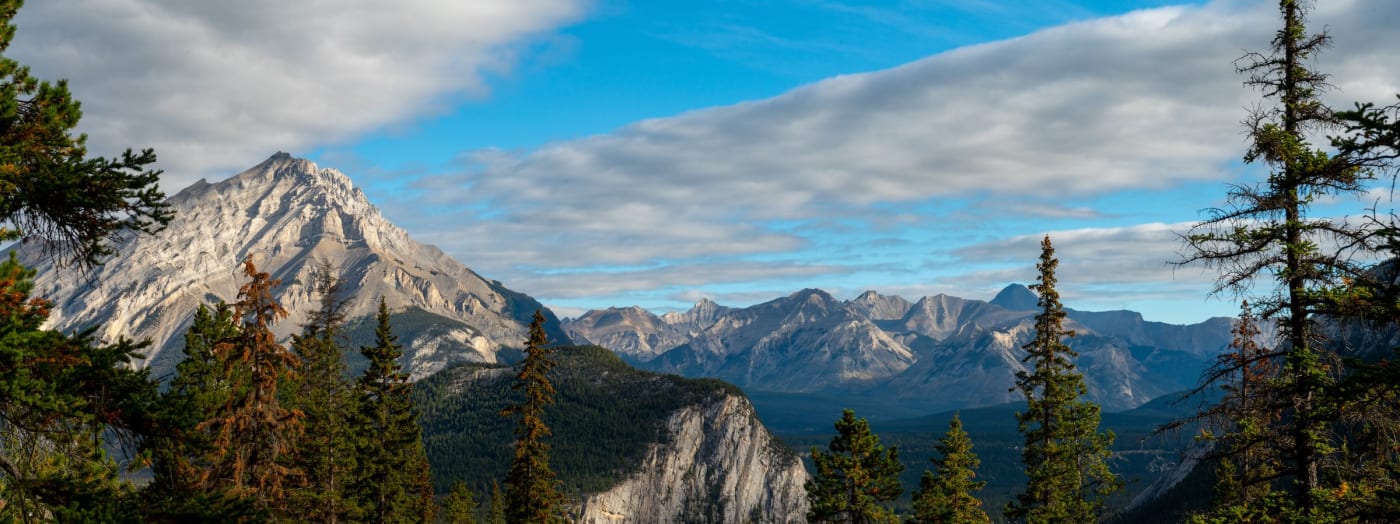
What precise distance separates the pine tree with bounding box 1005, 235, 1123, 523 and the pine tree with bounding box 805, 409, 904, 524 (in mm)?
6791

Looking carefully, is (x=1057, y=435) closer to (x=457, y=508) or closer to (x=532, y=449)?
(x=532, y=449)

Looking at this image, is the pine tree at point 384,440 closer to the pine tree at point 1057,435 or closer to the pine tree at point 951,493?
the pine tree at point 951,493

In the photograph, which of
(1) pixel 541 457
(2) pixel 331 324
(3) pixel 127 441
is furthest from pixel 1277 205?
(2) pixel 331 324

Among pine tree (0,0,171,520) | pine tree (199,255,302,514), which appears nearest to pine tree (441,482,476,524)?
pine tree (199,255,302,514)

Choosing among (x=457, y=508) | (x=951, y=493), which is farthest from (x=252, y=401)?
(x=457, y=508)

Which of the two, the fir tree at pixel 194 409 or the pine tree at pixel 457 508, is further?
the pine tree at pixel 457 508

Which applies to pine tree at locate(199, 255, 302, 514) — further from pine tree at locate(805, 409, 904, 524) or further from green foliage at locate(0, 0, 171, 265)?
pine tree at locate(805, 409, 904, 524)

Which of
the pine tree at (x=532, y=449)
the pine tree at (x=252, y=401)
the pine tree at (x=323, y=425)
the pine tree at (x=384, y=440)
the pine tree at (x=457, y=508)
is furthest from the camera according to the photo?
the pine tree at (x=457, y=508)

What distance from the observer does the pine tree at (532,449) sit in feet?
150

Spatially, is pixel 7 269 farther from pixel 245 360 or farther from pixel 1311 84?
pixel 1311 84

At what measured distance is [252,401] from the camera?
30.5 metres

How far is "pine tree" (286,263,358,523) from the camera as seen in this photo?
4462cm

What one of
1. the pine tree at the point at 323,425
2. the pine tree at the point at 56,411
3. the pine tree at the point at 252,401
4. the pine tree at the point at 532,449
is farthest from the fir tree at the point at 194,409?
the pine tree at the point at 532,449

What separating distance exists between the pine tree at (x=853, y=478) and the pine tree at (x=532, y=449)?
46.2ft
